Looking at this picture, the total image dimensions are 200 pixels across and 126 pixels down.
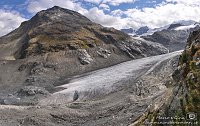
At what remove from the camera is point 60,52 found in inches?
4624

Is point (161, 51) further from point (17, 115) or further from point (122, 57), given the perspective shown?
point (17, 115)

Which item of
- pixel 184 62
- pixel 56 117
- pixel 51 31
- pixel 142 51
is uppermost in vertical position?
pixel 51 31

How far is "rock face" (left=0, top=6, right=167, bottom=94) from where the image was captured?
314ft

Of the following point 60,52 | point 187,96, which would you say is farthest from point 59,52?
point 187,96

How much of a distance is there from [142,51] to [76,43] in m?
24.3

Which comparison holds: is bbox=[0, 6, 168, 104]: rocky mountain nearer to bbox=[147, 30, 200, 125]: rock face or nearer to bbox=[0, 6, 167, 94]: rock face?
bbox=[0, 6, 167, 94]: rock face

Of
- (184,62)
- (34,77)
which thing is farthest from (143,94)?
(34,77)

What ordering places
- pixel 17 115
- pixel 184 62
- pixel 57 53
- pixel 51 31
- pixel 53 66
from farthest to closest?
pixel 51 31 < pixel 57 53 < pixel 53 66 < pixel 17 115 < pixel 184 62

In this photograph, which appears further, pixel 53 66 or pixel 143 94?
pixel 53 66

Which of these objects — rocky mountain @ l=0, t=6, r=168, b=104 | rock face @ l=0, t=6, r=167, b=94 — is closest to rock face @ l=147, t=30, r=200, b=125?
rocky mountain @ l=0, t=6, r=168, b=104

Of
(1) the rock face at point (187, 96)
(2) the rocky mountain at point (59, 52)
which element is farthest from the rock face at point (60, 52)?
(1) the rock face at point (187, 96)

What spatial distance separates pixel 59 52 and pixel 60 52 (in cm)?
37

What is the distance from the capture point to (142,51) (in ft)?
421

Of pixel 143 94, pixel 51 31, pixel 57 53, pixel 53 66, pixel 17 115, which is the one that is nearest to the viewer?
pixel 17 115
